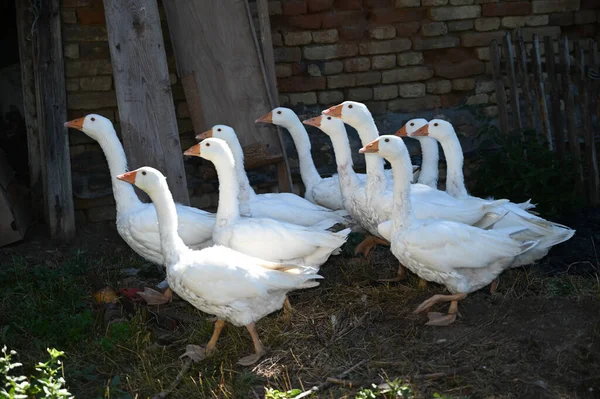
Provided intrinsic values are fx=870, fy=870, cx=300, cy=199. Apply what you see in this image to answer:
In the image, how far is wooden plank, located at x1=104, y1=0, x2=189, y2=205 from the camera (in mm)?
7152

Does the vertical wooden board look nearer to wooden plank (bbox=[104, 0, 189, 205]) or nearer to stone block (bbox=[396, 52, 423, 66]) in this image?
wooden plank (bbox=[104, 0, 189, 205])

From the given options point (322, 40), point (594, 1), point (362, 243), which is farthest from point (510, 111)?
point (362, 243)

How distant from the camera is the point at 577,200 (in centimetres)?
744

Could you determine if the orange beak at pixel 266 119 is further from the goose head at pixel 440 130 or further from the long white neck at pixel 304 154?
the goose head at pixel 440 130

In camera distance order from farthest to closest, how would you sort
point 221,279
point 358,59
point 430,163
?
point 358,59, point 430,163, point 221,279

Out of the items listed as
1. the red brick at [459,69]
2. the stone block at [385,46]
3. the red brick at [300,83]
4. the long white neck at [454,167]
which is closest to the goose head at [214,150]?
the long white neck at [454,167]

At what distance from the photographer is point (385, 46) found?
8.49 metres

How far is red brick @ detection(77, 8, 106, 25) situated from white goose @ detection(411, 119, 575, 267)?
318 cm

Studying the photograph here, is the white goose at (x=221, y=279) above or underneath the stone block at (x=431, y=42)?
underneath

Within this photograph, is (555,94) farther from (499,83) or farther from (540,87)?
(499,83)

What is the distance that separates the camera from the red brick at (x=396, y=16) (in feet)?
27.7

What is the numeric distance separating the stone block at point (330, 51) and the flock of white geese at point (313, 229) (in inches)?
58.1

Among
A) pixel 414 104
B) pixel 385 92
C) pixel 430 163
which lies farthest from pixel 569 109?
pixel 385 92

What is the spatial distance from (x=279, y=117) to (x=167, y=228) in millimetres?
2183
